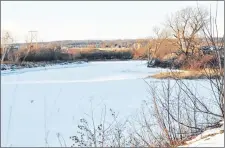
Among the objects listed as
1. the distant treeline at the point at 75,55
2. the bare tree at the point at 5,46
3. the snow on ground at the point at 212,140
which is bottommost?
the distant treeline at the point at 75,55

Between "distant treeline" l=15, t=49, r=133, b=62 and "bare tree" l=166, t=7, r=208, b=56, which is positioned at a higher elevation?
"bare tree" l=166, t=7, r=208, b=56

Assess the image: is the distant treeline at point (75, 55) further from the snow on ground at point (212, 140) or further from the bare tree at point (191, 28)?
the snow on ground at point (212, 140)

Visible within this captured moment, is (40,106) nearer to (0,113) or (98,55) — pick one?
(0,113)

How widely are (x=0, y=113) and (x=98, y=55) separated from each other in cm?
4064

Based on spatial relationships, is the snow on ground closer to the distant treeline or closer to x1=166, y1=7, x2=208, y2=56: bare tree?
x1=166, y1=7, x2=208, y2=56: bare tree

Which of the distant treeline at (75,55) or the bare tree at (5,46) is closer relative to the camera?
the bare tree at (5,46)

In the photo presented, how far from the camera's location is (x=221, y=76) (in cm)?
383

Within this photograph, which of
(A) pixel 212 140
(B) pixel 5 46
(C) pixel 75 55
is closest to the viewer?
(A) pixel 212 140

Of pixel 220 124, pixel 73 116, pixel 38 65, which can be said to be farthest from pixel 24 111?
pixel 38 65

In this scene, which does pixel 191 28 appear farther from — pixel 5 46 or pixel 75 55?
pixel 75 55

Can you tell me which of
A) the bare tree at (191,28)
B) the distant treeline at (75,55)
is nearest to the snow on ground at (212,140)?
the bare tree at (191,28)

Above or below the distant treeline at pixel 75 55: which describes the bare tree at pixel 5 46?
above

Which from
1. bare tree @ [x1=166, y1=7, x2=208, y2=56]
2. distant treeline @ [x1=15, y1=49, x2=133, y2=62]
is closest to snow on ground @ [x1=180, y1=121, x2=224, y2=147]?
bare tree @ [x1=166, y1=7, x2=208, y2=56]

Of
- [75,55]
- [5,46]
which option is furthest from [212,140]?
[75,55]
